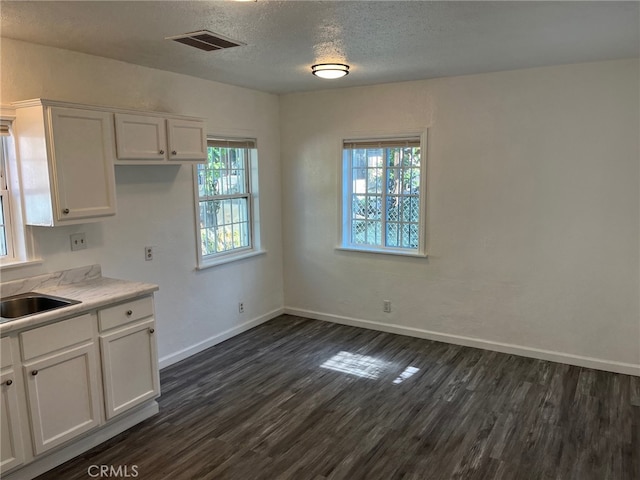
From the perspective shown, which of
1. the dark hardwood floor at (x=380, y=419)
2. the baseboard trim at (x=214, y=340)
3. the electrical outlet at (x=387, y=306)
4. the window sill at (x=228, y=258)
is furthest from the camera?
the electrical outlet at (x=387, y=306)

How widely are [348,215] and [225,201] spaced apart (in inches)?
51.9

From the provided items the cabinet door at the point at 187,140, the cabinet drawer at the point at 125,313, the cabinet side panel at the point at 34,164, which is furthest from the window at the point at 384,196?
the cabinet side panel at the point at 34,164

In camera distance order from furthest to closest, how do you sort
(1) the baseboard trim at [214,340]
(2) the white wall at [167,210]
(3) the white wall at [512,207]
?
(1) the baseboard trim at [214,340], (3) the white wall at [512,207], (2) the white wall at [167,210]

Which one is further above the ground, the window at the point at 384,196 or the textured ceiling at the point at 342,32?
the textured ceiling at the point at 342,32

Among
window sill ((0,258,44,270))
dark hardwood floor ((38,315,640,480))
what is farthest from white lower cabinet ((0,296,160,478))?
window sill ((0,258,44,270))

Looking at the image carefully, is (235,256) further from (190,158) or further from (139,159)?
(139,159)

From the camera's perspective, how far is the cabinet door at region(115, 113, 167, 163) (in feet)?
10.7

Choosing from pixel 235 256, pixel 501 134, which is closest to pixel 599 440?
pixel 501 134

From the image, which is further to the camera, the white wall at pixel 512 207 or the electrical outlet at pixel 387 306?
the electrical outlet at pixel 387 306

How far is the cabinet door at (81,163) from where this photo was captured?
9.46ft

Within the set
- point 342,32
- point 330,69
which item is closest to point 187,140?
point 330,69

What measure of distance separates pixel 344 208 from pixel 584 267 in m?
2.33

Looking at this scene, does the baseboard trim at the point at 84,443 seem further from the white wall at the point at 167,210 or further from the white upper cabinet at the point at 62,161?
the white upper cabinet at the point at 62,161

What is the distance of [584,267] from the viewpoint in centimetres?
395
